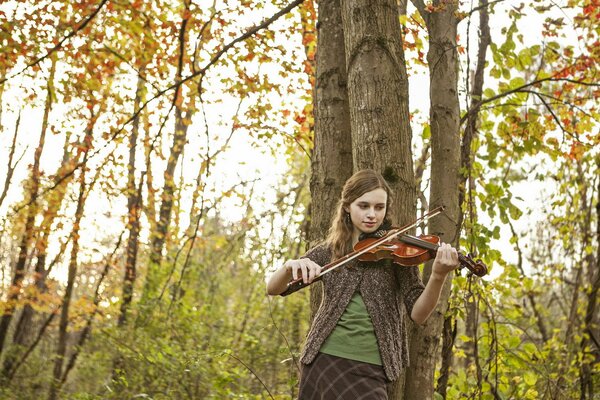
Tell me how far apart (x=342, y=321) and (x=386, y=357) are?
9.7 inches

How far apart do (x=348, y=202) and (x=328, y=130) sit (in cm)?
81

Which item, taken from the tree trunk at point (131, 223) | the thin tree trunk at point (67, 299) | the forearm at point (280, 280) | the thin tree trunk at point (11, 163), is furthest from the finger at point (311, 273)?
the thin tree trunk at point (11, 163)

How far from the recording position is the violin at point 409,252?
103 inches

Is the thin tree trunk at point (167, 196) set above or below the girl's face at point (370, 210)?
above

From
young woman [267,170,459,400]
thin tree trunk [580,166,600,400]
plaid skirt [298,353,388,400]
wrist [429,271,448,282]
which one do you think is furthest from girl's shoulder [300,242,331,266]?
thin tree trunk [580,166,600,400]

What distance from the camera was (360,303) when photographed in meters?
2.95

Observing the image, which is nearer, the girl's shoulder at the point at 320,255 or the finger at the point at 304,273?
the finger at the point at 304,273

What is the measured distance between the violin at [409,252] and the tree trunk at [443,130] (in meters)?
1.03

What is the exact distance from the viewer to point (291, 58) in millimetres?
8406

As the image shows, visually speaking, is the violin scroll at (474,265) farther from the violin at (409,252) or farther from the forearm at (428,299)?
the forearm at (428,299)

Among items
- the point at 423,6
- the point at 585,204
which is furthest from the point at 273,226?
the point at 423,6

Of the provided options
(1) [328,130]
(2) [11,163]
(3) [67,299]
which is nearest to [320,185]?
(1) [328,130]

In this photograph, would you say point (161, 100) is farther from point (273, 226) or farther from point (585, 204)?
point (585, 204)

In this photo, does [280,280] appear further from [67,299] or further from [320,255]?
[67,299]
